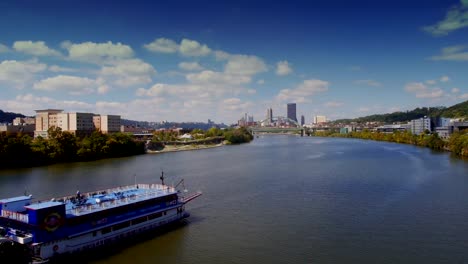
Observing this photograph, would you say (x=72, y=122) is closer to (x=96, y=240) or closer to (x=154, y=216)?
(x=154, y=216)

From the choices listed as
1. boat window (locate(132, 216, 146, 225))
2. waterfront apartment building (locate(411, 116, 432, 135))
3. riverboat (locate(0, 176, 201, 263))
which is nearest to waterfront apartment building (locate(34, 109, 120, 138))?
riverboat (locate(0, 176, 201, 263))

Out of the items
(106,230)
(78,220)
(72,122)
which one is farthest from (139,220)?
(72,122)

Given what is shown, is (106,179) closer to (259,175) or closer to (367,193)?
(259,175)

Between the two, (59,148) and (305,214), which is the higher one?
(59,148)

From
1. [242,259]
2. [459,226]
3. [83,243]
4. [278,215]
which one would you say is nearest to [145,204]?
[83,243]

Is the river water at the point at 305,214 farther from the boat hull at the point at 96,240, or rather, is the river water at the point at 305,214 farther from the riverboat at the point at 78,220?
the riverboat at the point at 78,220

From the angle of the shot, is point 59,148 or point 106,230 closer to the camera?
point 106,230
